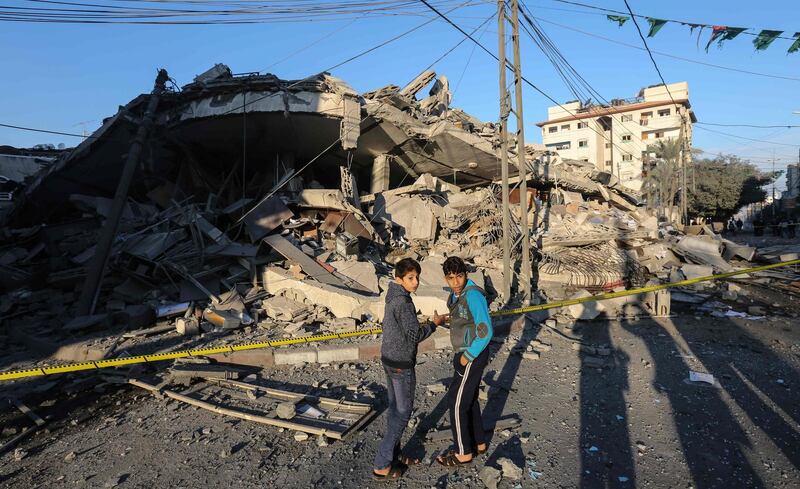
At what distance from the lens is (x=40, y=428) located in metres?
4.15

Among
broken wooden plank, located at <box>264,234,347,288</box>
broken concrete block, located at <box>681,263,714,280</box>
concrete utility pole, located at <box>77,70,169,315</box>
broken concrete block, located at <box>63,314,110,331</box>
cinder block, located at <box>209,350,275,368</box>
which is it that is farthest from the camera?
broken concrete block, located at <box>681,263,714,280</box>

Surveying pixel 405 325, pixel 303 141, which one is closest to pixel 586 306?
pixel 405 325

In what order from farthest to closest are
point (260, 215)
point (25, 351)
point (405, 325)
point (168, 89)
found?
1. point (168, 89)
2. point (260, 215)
3. point (25, 351)
4. point (405, 325)

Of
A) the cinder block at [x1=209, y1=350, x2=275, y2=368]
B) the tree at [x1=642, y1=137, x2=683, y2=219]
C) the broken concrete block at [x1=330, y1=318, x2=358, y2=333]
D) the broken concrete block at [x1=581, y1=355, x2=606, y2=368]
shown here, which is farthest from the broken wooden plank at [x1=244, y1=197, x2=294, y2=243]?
the tree at [x1=642, y1=137, x2=683, y2=219]

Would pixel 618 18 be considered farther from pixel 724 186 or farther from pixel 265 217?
pixel 724 186

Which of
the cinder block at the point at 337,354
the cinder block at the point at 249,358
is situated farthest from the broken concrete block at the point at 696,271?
the cinder block at the point at 249,358

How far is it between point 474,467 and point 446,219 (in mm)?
9417

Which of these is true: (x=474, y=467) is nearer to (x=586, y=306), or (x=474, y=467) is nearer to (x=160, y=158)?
(x=586, y=306)

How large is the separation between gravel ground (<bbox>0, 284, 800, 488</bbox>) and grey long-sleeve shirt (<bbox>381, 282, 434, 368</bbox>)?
0.92 meters

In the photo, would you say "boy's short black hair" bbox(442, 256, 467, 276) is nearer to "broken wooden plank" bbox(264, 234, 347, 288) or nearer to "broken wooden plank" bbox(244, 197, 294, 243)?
"broken wooden plank" bbox(264, 234, 347, 288)

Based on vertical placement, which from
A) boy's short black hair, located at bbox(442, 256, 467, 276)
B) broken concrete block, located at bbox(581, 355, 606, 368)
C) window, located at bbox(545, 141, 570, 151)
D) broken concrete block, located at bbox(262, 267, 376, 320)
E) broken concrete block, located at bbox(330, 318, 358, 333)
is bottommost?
broken concrete block, located at bbox(581, 355, 606, 368)

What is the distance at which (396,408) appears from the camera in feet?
9.79

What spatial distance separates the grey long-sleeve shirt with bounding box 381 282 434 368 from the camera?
9.53 feet

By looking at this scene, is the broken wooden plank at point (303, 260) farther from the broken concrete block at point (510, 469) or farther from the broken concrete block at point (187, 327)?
the broken concrete block at point (510, 469)
